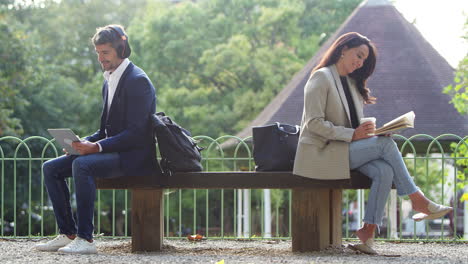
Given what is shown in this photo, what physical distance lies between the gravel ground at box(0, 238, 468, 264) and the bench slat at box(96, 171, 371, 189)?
53cm

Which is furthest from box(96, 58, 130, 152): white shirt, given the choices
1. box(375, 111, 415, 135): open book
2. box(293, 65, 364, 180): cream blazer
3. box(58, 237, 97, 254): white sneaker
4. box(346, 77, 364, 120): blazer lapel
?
box(375, 111, 415, 135): open book

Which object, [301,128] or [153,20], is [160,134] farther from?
[153,20]

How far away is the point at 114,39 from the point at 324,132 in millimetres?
1764

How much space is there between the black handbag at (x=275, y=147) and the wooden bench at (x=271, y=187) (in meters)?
0.11

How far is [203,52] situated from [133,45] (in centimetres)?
297

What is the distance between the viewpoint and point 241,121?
27.7 m

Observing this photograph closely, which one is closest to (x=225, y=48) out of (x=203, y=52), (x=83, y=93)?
(x=203, y=52)

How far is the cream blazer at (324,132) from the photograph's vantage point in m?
6.97

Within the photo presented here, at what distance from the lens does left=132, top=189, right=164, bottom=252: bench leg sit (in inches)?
296

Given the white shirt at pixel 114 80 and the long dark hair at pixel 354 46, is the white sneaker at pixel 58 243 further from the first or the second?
the long dark hair at pixel 354 46

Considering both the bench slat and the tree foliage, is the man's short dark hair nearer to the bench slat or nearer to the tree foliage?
the bench slat

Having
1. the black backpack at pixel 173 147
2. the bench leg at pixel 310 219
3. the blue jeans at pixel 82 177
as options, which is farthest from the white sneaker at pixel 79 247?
the bench leg at pixel 310 219

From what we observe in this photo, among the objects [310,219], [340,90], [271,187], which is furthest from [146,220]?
[340,90]

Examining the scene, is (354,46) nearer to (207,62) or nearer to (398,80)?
(398,80)
